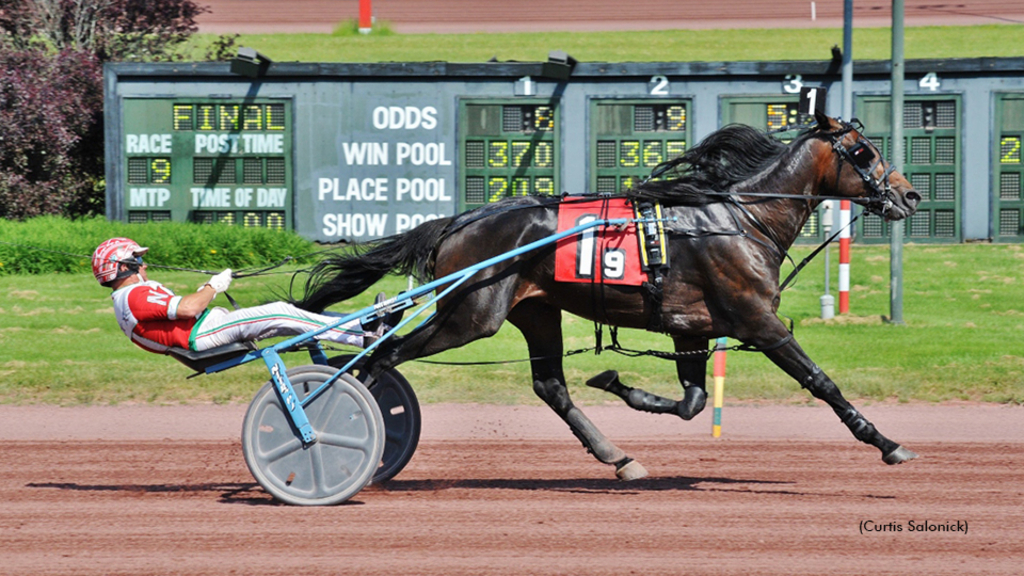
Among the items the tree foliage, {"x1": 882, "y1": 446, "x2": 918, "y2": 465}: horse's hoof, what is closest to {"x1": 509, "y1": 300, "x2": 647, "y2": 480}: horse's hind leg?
{"x1": 882, "y1": 446, "x2": 918, "y2": 465}: horse's hoof

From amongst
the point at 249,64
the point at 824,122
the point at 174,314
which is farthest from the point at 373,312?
the point at 249,64

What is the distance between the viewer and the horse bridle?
652cm

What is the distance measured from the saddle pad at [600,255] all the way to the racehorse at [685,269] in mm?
53

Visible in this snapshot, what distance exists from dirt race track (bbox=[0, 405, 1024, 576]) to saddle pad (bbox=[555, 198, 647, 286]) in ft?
3.69

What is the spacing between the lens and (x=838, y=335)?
1108cm

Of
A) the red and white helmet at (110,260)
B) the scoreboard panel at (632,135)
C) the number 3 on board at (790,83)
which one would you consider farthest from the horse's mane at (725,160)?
the number 3 on board at (790,83)

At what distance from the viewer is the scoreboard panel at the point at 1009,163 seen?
1597 cm

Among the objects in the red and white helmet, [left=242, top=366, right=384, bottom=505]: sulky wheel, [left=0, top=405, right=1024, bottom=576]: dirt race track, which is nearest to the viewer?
[left=0, top=405, right=1024, bottom=576]: dirt race track

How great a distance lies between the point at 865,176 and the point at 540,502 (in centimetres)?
252

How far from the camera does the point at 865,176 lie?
6539mm

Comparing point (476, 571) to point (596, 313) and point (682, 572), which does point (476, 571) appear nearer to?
point (682, 572)

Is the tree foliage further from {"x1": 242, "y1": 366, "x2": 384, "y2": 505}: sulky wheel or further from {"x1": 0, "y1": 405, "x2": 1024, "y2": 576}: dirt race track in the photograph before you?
{"x1": 242, "y1": 366, "x2": 384, "y2": 505}: sulky wheel

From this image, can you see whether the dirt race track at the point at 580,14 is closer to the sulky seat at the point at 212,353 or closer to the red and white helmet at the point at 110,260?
the red and white helmet at the point at 110,260

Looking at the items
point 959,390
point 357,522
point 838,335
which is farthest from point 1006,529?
point 838,335
